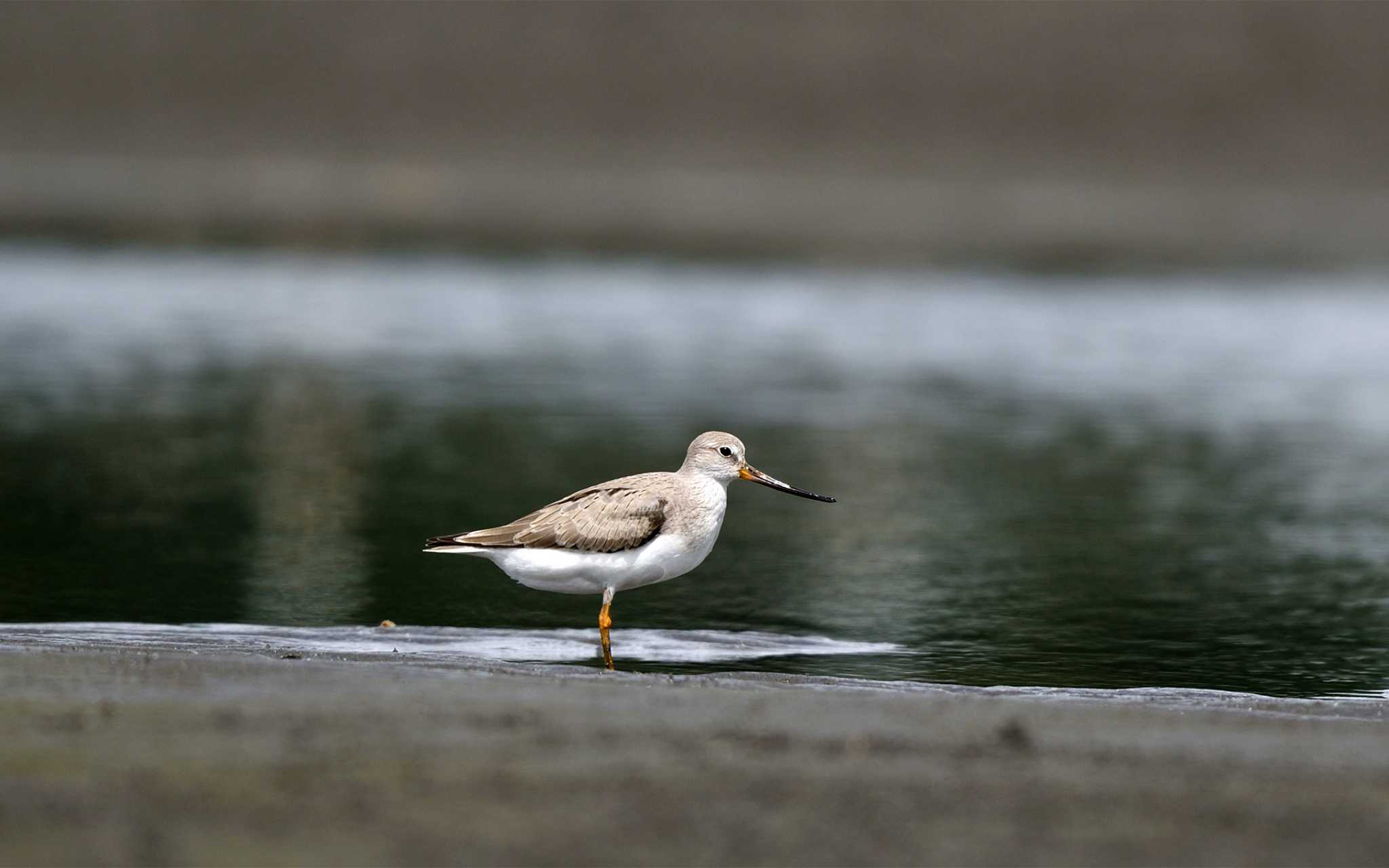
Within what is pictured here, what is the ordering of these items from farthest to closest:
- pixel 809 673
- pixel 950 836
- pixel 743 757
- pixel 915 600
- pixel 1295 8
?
pixel 1295 8 → pixel 915 600 → pixel 809 673 → pixel 743 757 → pixel 950 836

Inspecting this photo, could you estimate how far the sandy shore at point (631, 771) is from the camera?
238 inches

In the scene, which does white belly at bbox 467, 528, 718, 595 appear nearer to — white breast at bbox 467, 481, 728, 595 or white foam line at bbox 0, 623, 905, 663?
white breast at bbox 467, 481, 728, 595

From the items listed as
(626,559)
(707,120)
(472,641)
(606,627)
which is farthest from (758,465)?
(707,120)

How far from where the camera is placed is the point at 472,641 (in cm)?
1046

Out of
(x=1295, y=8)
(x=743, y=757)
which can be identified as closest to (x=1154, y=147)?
(x=1295, y=8)

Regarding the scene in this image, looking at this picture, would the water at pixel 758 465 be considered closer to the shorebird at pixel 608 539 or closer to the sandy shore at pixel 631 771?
the shorebird at pixel 608 539

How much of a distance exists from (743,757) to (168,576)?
20.5ft

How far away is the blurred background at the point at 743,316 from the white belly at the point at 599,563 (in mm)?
515

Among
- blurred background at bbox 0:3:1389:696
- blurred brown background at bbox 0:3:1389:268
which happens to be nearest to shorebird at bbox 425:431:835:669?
blurred background at bbox 0:3:1389:696

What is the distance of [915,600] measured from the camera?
39.9 ft

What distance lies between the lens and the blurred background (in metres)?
12.5

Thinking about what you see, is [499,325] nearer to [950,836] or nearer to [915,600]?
[915,600]

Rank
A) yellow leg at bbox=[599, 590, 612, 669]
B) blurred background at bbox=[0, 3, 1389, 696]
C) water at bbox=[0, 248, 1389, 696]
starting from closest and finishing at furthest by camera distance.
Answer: yellow leg at bbox=[599, 590, 612, 669] → water at bbox=[0, 248, 1389, 696] → blurred background at bbox=[0, 3, 1389, 696]

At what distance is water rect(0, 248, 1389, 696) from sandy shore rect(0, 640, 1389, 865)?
2062 millimetres
